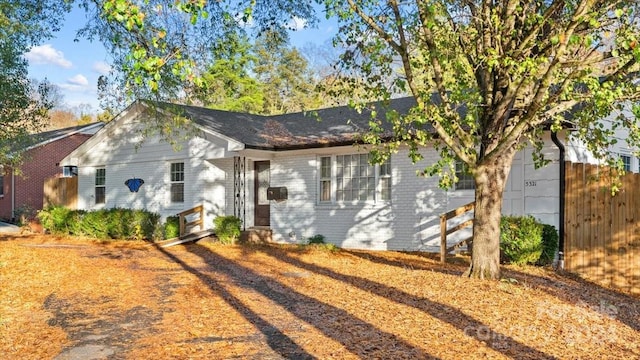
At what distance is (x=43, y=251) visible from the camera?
561 inches

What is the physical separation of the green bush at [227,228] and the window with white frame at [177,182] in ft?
10.3

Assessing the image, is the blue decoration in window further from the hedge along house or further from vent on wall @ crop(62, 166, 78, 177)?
vent on wall @ crop(62, 166, 78, 177)

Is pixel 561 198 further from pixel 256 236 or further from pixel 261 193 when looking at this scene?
pixel 261 193

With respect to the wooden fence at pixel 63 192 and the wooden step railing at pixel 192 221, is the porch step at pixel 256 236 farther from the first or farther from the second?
the wooden fence at pixel 63 192

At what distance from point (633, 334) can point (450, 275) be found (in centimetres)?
343

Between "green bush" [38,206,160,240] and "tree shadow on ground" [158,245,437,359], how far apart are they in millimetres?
7766

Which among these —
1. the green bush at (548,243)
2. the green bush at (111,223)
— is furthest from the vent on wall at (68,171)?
the green bush at (548,243)

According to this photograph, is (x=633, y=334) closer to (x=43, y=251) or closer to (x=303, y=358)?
(x=303, y=358)

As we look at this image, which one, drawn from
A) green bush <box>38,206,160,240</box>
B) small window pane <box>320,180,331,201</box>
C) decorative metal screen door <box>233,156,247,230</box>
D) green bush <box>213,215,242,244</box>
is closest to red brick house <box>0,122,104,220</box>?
green bush <box>38,206,160,240</box>

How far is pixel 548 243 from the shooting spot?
11.7 meters

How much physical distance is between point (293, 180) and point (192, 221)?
3623 millimetres

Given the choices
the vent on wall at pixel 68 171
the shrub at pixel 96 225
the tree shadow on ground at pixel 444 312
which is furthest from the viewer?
the vent on wall at pixel 68 171

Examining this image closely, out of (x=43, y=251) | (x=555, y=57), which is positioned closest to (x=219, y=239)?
(x=43, y=251)

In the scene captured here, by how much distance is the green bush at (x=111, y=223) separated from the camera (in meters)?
18.2
